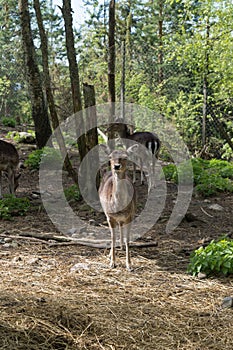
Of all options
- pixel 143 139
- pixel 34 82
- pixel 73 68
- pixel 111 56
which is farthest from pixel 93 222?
pixel 34 82

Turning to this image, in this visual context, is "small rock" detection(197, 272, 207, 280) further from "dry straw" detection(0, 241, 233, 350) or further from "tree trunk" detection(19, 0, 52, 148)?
"tree trunk" detection(19, 0, 52, 148)

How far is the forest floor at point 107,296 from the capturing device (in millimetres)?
3566

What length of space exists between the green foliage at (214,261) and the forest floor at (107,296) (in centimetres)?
13

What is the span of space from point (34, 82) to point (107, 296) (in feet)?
29.0

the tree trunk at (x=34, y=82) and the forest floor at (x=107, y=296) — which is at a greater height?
the tree trunk at (x=34, y=82)

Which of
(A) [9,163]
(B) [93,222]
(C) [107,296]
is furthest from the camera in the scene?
(A) [9,163]

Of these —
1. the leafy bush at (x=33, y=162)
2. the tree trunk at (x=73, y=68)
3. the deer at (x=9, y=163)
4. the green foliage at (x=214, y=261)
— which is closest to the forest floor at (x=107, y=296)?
the green foliage at (x=214, y=261)

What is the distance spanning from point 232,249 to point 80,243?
227 cm

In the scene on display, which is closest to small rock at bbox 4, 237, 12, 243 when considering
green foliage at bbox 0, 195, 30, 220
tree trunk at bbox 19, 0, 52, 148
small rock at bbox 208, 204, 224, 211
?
green foliage at bbox 0, 195, 30, 220

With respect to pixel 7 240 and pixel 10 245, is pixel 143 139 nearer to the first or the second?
pixel 7 240

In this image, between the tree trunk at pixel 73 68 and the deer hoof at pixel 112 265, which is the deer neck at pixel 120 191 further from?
the tree trunk at pixel 73 68

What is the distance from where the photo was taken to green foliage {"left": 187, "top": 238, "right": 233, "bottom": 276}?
5.04 metres

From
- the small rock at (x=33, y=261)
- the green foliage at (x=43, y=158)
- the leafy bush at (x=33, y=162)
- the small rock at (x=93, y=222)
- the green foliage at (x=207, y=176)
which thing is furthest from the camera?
the leafy bush at (x=33, y=162)

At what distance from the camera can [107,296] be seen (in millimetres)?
4582
